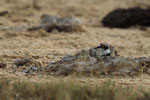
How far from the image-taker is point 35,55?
541cm

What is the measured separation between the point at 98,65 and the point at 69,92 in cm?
90

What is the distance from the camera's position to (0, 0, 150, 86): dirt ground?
5.11 meters

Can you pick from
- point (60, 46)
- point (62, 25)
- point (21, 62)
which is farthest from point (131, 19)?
point (21, 62)

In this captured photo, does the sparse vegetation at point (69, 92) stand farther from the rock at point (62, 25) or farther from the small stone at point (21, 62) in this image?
the rock at point (62, 25)

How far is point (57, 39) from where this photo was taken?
6.96m

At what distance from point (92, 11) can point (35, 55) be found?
19.2 feet

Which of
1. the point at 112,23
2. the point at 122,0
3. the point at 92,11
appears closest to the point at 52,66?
the point at 112,23

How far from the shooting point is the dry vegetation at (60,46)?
3.61 metres

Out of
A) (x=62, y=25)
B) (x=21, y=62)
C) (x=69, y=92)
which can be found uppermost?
(x=62, y=25)

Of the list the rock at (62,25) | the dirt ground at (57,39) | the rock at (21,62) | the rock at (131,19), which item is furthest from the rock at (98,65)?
the rock at (131,19)

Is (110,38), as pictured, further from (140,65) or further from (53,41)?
(140,65)

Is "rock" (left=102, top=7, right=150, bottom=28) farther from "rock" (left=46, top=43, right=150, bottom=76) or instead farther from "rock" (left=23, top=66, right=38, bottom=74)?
"rock" (left=23, top=66, right=38, bottom=74)

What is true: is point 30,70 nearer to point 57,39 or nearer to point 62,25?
point 57,39

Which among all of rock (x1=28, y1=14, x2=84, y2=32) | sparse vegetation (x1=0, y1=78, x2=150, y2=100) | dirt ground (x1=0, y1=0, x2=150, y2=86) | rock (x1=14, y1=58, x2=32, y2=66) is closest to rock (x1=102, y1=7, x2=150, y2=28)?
dirt ground (x1=0, y1=0, x2=150, y2=86)
